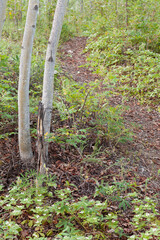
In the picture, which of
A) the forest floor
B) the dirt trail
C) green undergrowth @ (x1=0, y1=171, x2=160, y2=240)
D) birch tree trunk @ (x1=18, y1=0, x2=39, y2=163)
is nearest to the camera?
green undergrowth @ (x1=0, y1=171, x2=160, y2=240)

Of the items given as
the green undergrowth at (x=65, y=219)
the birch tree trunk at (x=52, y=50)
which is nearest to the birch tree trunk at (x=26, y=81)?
the birch tree trunk at (x=52, y=50)

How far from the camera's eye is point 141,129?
5707 millimetres

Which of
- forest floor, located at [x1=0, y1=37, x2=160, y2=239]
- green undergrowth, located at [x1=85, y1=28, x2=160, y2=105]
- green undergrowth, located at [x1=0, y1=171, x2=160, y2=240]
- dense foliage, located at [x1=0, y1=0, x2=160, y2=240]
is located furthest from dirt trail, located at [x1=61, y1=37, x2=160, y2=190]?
green undergrowth, located at [x1=0, y1=171, x2=160, y2=240]

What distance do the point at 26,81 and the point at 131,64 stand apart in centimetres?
614

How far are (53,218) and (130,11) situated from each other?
31.2ft

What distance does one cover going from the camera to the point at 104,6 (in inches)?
411

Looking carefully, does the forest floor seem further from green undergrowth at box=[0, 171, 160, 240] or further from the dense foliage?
green undergrowth at box=[0, 171, 160, 240]

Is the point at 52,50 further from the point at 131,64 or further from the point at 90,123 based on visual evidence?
the point at 131,64

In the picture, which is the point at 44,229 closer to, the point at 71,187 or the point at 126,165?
the point at 71,187

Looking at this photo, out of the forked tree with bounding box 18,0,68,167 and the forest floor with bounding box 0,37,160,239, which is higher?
the forked tree with bounding box 18,0,68,167

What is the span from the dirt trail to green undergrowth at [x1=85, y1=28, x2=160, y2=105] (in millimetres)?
482

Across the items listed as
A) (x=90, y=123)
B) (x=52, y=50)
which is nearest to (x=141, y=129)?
(x=90, y=123)

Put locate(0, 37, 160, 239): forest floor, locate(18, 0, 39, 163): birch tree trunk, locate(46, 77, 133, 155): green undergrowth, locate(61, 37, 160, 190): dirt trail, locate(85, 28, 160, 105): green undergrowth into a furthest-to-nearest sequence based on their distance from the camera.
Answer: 1. locate(85, 28, 160, 105): green undergrowth
2. locate(61, 37, 160, 190): dirt trail
3. locate(46, 77, 133, 155): green undergrowth
4. locate(0, 37, 160, 239): forest floor
5. locate(18, 0, 39, 163): birch tree trunk

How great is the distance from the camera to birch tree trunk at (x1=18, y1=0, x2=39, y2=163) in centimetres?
289
